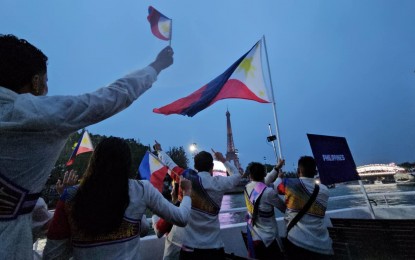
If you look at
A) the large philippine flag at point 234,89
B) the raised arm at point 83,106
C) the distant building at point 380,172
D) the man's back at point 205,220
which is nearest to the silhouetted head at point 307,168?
the man's back at point 205,220

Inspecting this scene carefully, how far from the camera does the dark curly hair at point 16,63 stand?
4.81ft

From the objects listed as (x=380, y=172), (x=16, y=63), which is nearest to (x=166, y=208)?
(x=16, y=63)

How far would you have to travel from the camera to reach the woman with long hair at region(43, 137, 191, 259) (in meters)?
2.08

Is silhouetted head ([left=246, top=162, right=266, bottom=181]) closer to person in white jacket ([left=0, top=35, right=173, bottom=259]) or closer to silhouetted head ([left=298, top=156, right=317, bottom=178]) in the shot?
silhouetted head ([left=298, top=156, right=317, bottom=178])

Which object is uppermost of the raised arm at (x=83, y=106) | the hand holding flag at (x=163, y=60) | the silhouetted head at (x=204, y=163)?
the hand holding flag at (x=163, y=60)

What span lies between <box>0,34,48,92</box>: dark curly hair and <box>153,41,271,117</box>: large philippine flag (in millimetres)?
4940

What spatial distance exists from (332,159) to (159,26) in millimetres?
4314

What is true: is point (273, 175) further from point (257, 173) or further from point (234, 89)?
point (234, 89)

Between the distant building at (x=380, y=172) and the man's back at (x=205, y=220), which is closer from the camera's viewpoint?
Result: the man's back at (x=205, y=220)

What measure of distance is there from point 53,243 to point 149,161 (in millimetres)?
3987

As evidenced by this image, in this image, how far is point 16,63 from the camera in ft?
4.88

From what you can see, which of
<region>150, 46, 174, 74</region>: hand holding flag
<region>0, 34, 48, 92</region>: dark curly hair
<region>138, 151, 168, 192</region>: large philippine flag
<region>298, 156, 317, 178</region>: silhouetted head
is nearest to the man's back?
<region>298, 156, 317, 178</region>: silhouetted head

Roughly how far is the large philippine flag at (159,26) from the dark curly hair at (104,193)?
7.17 ft

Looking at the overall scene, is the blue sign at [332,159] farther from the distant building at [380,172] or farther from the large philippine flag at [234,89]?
the distant building at [380,172]
